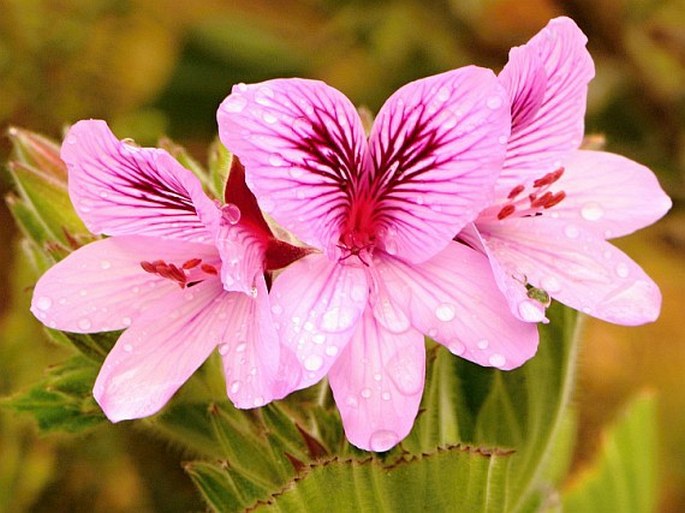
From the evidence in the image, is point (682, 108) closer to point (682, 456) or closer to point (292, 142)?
point (682, 456)

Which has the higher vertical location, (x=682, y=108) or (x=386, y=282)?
(x=386, y=282)

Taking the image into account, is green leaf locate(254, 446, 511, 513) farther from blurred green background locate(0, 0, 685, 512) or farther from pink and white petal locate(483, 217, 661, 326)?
blurred green background locate(0, 0, 685, 512)

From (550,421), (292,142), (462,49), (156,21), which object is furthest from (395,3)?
(292,142)

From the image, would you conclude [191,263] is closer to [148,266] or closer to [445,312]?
[148,266]

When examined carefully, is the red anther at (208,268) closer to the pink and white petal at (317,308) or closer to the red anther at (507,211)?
the pink and white petal at (317,308)

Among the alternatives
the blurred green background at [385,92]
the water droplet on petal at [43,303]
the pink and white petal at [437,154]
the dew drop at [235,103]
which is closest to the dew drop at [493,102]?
the pink and white petal at [437,154]

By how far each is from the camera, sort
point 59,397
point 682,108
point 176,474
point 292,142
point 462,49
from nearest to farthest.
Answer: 1. point 292,142
2. point 59,397
3. point 176,474
4. point 682,108
5. point 462,49
